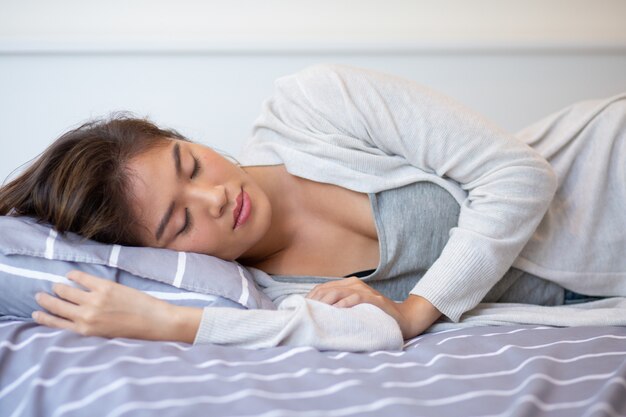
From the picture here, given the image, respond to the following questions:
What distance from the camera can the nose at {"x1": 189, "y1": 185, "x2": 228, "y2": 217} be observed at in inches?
45.8

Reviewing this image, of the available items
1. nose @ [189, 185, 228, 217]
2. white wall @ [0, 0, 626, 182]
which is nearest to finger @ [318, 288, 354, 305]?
nose @ [189, 185, 228, 217]

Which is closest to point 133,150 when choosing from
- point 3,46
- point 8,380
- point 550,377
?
point 8,380

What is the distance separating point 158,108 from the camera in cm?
192

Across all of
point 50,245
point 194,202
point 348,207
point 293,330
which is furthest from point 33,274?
point 348,207

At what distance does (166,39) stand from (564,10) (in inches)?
45.1

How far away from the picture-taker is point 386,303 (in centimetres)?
112

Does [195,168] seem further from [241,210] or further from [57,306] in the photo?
[57,306]

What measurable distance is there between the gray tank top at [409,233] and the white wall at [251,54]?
756 millimetres

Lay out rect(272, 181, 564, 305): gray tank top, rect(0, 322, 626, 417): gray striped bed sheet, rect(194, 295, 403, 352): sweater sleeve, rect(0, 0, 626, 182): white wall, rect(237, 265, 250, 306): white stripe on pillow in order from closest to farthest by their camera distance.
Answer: rect(0, 322, 626, 417): gray striped bed sheet < rect(194, 295, 403, 352): sweater sleeve < rect(237, 265, 250, 306): white stripe on pillow < rect(272, 181, 564, 305): gray tank top < rect(0, 0, 626, 182): white wall

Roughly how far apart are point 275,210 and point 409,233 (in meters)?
0.27

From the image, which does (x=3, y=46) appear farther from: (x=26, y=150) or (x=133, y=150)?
(x=133, y=150)

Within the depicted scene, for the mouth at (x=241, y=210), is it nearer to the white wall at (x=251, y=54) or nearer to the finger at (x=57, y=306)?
the finger at (x=57, y=306)

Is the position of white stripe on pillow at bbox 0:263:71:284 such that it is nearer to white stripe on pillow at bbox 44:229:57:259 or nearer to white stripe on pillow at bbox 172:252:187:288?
white stripe on pillow at bbox 44:229:57:259

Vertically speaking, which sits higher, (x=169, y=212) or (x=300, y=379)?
(x=169, y=212)
